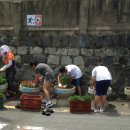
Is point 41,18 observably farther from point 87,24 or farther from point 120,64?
point 120,64

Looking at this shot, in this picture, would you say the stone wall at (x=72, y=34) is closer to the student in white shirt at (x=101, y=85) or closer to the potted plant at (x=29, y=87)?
the potted plant at (x=29, y=87)

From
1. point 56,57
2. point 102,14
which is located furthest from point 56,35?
point 102,14

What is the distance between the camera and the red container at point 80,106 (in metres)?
12.9

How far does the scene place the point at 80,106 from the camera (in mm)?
12922

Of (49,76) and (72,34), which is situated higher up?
(72,34)

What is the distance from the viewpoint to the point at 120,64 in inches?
579

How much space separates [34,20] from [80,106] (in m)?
3.88

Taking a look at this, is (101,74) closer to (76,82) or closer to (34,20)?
(76,82)

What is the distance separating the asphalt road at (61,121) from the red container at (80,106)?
225mm

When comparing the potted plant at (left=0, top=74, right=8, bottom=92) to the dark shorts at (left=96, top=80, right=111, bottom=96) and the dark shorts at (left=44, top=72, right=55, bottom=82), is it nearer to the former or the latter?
the dark shorts at (left=44, top=72, right=55, bottom=82)

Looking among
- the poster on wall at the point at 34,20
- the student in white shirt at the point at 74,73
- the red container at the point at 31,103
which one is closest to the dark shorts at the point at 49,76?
the student in white shirt at the point at 74,73

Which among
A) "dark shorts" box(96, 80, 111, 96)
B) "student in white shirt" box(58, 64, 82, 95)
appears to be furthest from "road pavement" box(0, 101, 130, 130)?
"student in white shirt" box(58, 64, 82, 95)

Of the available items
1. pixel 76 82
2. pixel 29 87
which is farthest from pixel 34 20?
pixel 76 82

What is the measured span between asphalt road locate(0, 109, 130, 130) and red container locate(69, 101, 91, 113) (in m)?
0.23
